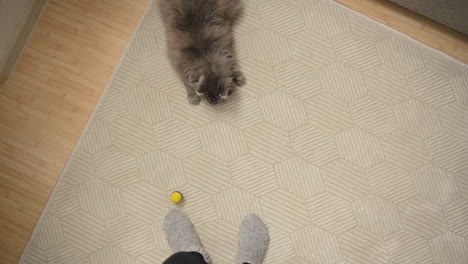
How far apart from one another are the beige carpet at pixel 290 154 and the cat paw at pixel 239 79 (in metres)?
0.04

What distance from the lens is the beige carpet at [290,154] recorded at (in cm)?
169

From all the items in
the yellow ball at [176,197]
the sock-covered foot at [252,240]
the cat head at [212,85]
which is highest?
the cat head at [212,85]

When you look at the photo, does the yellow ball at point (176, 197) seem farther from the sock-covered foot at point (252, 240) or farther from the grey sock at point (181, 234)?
the sock-covered foot at point (252, 240)

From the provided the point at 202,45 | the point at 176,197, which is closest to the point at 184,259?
the point at 176,197

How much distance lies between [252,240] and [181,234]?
1.02ft

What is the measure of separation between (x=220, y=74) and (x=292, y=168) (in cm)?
54

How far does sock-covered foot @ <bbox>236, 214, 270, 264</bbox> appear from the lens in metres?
1.63

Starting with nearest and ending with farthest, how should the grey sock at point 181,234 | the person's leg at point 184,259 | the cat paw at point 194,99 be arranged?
1. the person's leg at point 184,259
2. the grey sock at point 181,234
3. the cat paw at point 194,99

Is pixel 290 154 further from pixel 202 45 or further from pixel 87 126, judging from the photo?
pixel 87 126

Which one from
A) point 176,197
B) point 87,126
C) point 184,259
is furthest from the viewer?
point 87,126

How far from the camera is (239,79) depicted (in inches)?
68.7

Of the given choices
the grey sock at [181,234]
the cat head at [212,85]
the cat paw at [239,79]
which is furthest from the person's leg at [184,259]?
the cat paw at [239,79]

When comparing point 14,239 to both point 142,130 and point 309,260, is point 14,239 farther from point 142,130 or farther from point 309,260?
point 309,260

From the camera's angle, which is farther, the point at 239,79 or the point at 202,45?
the point at 239,79
